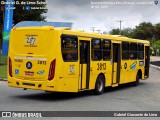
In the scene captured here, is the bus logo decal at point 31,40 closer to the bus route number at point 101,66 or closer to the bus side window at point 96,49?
the bus side window at point 96,49

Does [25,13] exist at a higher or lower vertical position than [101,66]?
higher

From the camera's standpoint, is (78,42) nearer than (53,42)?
No

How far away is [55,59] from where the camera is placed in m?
14.9

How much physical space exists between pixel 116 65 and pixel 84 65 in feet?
12.0

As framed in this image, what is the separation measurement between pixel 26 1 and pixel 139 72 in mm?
29457

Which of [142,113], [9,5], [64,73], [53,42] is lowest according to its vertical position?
[142,113]

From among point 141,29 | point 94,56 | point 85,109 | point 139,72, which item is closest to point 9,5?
point 139,72

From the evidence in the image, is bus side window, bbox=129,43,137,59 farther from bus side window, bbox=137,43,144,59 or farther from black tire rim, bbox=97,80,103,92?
black tire rim, bbox=97,80,103,92

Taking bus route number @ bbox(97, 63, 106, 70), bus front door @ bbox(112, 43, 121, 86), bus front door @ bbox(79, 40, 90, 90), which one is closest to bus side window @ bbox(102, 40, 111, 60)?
bus route number @ bbox(97, 63, 106, 70)

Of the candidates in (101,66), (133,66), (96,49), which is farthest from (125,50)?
(96,49)

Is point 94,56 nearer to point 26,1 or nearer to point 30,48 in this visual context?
point 30,48

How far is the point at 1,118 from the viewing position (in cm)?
1042

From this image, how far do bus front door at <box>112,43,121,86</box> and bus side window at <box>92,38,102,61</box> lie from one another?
71.6 inches

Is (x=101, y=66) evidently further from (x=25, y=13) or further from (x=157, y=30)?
(x=157, y=30)
